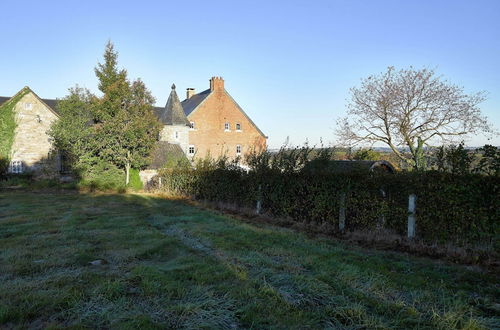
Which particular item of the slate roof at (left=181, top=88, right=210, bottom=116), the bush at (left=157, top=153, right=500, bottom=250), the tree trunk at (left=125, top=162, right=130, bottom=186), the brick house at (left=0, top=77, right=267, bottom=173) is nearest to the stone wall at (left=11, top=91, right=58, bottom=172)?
the brick house at (left=0, top=77, right=267, bottom=173)

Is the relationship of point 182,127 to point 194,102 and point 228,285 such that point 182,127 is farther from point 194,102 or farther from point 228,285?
point 228,285

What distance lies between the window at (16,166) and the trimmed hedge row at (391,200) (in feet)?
77.2

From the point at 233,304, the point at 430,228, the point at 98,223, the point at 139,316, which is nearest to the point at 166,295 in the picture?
Answer: the point at 139,316

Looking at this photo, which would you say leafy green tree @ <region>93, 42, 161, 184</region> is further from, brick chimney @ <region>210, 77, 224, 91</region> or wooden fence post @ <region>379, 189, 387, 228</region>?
wooden fence post @ <region>379, 189, 387, 228</region>

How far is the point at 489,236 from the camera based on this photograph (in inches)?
263

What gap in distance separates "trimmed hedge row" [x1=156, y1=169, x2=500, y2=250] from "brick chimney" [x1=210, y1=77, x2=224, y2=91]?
28.3 meters

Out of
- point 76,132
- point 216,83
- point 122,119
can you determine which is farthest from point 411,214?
point 216,83

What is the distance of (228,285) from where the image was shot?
15.5 ft

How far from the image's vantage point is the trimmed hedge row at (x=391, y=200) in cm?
679

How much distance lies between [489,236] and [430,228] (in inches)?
45.0

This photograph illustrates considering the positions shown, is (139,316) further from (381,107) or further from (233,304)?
(381,107)

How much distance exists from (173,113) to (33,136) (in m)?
13.4

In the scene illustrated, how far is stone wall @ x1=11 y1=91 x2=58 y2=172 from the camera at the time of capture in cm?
2747

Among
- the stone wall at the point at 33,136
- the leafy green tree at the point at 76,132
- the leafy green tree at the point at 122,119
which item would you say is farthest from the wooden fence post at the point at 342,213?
the stone wall at the point at 33,136
